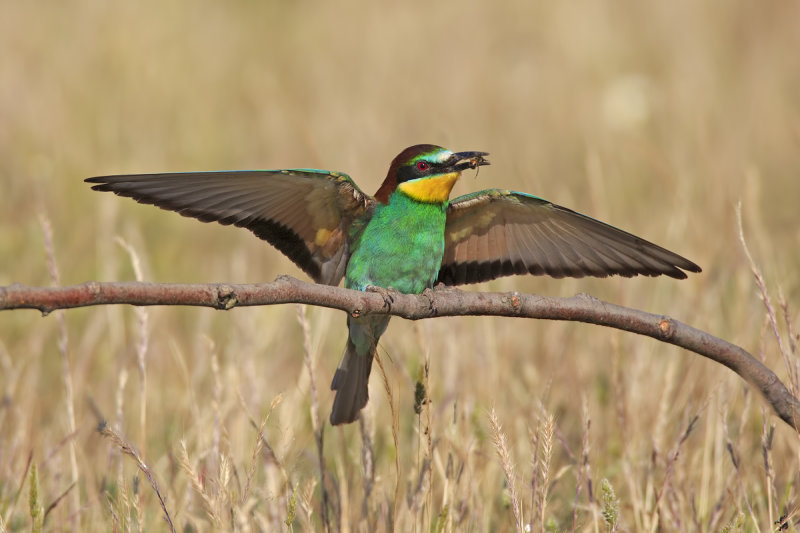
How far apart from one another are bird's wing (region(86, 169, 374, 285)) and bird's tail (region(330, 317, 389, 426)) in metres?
0.20

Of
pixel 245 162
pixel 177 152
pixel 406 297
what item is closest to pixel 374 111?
pixel 245 162

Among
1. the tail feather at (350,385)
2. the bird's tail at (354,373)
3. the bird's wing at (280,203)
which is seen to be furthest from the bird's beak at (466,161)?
the tail feather at (350,385)

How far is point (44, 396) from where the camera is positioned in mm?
3812

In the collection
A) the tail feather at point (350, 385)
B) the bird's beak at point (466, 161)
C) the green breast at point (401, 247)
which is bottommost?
the tail feather at point (350, 385)

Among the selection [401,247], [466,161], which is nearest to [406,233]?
[401,247]

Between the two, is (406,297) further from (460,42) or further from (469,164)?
(460,42)

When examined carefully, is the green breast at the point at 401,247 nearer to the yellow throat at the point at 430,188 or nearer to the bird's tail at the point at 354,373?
the yellow throat at the point at 430,188

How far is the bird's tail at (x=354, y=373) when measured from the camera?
9.51 feet

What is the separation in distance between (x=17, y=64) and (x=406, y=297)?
210 inches

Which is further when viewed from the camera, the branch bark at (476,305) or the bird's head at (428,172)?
the bird's head at (428,172)

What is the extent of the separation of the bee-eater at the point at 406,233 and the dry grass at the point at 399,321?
0.27m

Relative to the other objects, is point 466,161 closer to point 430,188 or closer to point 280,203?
point 430,188

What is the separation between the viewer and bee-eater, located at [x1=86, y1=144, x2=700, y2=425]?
103 inches

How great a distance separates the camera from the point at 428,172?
301 cm
